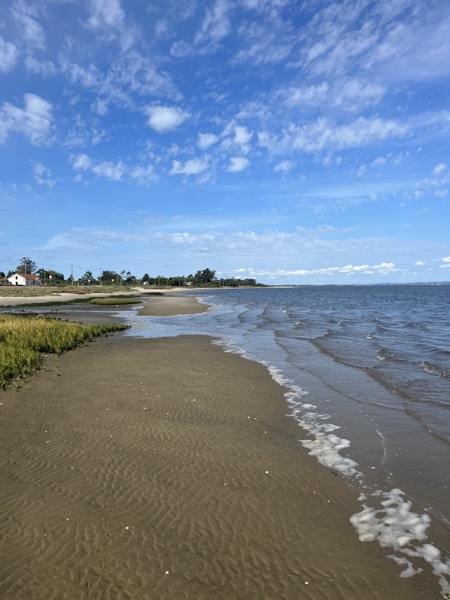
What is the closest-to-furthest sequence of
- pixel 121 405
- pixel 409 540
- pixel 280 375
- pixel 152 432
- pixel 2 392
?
pixel 409 540, pixel 152 432, pixel 121 405, pixel 2 392, pixel 280 375

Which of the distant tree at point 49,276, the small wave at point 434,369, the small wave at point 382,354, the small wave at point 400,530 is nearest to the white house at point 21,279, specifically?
the distant tree at point 49,276

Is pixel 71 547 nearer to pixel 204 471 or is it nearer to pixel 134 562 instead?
pixel 134 562

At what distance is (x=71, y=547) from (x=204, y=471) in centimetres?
266

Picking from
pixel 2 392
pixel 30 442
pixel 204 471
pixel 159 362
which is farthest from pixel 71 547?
pixel 159 362

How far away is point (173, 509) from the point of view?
575cm

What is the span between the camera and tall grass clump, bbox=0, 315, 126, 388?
14039 mm

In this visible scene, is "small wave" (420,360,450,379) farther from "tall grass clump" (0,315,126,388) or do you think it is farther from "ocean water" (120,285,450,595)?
"tall grass clump" (0,315,126,388)

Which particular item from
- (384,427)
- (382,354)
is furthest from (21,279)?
(384,427)

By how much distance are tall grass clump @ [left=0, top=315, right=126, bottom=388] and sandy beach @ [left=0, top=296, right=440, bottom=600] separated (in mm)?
3603

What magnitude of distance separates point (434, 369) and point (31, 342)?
1872 centimetres

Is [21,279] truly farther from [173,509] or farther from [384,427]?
[173,509]

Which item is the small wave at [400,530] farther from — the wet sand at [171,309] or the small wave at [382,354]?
the wet sand at [171,309]

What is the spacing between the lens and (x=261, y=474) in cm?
698

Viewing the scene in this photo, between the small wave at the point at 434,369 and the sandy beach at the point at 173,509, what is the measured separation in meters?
8.51
